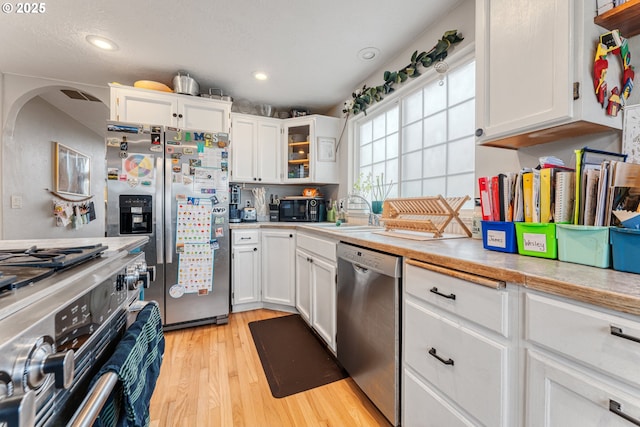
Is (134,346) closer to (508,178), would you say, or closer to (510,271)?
(510,271)

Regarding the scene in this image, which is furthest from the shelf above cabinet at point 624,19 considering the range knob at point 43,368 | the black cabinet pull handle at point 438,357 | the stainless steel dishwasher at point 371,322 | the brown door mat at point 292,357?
the brown door mat at point 292,357

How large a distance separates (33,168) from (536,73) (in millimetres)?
4931

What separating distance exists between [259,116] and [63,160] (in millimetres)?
3229

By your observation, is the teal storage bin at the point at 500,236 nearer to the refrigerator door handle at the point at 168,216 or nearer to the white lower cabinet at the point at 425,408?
the white lower cabinet at the point at 425,408

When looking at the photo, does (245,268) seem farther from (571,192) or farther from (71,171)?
(71,171)

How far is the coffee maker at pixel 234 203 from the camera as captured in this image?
310cm

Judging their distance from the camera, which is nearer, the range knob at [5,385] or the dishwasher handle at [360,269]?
the range knob at [5,385]

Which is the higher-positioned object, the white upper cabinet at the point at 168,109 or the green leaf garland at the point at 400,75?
the green leaf garland at the point at 400,75

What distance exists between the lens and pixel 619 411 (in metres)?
0.56

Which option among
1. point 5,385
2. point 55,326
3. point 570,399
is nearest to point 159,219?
point 55,326

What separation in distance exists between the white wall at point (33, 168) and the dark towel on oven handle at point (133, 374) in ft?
10.7

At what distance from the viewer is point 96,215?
16.4ft

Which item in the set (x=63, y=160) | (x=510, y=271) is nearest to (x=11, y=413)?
(x=510, y=271)

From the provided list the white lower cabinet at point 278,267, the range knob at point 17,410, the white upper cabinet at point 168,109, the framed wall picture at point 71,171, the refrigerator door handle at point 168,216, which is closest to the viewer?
the range knob at point 17,410
